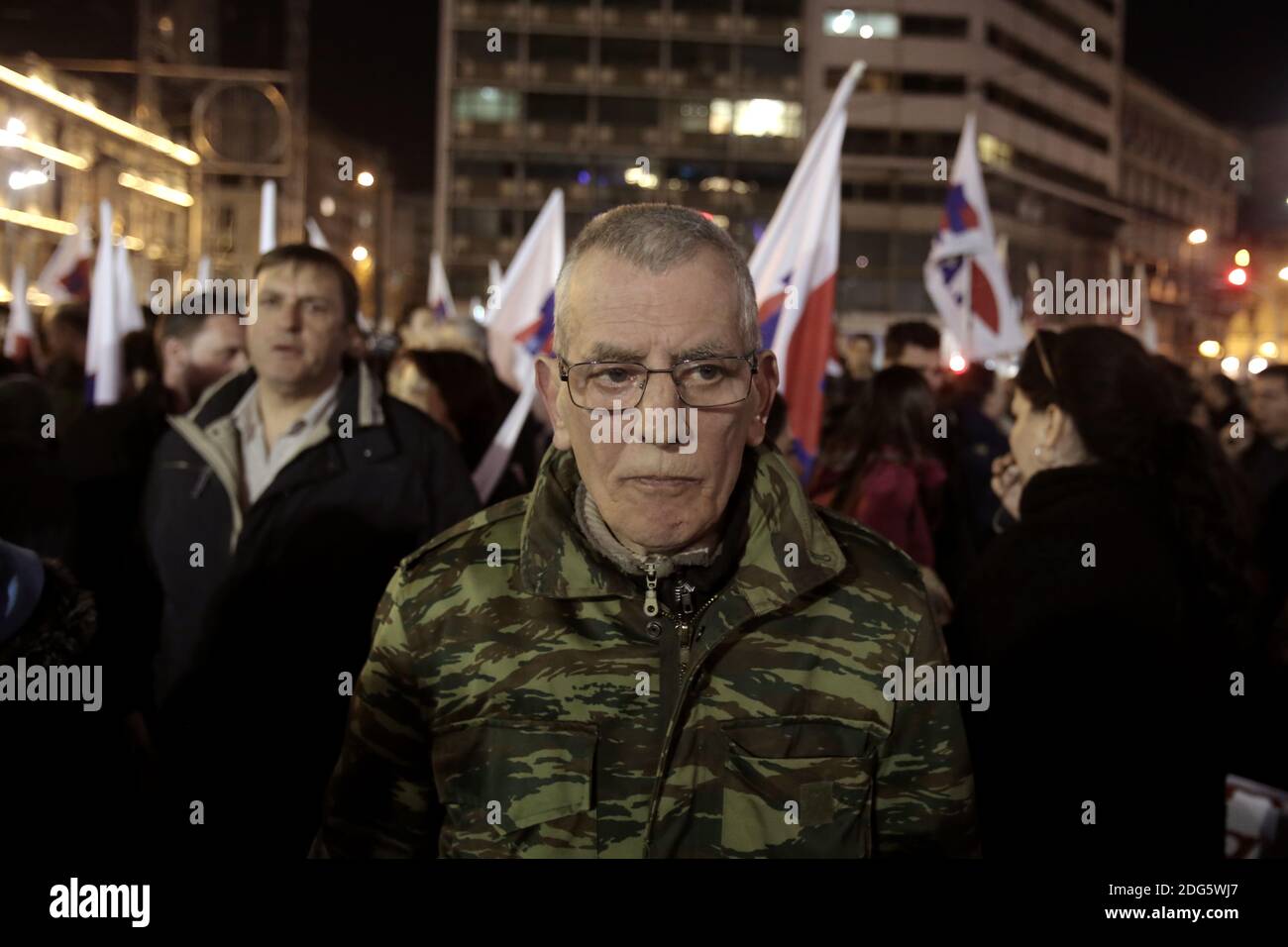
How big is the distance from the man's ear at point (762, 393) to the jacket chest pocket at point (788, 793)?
473mm

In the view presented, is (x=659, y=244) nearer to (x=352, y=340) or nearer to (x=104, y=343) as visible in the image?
(x=352, y=340)

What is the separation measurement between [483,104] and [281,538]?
5862 centimetres

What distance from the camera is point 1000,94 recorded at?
208ft

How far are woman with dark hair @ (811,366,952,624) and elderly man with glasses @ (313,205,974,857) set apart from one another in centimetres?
292

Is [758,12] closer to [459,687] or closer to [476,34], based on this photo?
[476,34]

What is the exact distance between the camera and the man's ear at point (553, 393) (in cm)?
212

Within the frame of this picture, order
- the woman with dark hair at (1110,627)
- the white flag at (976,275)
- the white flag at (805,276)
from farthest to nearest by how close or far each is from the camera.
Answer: the white flag at (976,275)
the white flag at (805,276)
the woman with dark hair at (1110,627)

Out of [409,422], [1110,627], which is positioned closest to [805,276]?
[409,422]

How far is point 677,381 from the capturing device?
1960 mm

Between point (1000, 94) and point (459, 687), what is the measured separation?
66696mm

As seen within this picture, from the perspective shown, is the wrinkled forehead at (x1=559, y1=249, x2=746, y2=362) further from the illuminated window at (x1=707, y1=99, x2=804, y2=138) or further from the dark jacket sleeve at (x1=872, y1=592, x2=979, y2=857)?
the illuminated window at (x1=707, y1=99, x2=804, y2=138)

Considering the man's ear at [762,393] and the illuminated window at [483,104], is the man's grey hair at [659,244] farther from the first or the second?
the illuminated window at [483,104]

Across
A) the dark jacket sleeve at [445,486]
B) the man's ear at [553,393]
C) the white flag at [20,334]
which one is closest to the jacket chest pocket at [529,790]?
the man's ear at [553,393]
